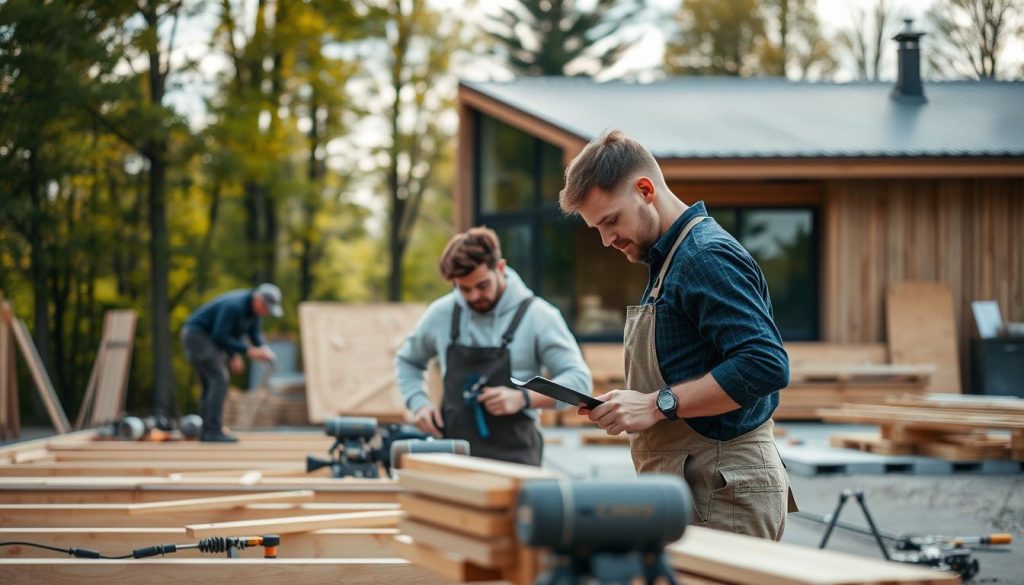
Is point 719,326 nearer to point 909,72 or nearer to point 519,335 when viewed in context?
point 519,335

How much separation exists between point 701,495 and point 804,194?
41.9ft

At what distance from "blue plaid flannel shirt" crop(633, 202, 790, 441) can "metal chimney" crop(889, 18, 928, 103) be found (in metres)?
14.9

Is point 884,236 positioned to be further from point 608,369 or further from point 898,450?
point 898,450

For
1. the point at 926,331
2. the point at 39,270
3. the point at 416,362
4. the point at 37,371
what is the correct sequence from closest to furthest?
the point at 416,362
the point at 37,371
the point at 926,331
the point at 39,270

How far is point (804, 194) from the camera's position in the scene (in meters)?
15.4

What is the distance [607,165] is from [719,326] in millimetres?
505

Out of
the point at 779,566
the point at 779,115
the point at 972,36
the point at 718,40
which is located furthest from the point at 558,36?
the point at 779,566

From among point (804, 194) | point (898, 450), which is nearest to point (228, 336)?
point (898, 450)

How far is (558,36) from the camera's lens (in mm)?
35031

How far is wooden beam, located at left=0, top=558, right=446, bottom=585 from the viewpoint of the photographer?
3662mm

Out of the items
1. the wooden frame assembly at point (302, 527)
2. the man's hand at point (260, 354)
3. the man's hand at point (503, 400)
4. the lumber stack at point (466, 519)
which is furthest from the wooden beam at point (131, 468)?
the man's hand at point (260, 354)

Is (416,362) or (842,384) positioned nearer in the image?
(416,362)

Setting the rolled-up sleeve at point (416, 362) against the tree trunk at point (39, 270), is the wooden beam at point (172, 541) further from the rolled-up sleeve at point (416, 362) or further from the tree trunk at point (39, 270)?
the tree trunk at point (39, 270)

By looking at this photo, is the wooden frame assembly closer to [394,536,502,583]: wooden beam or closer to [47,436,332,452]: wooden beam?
[394,536,502,583]: wooden beam
